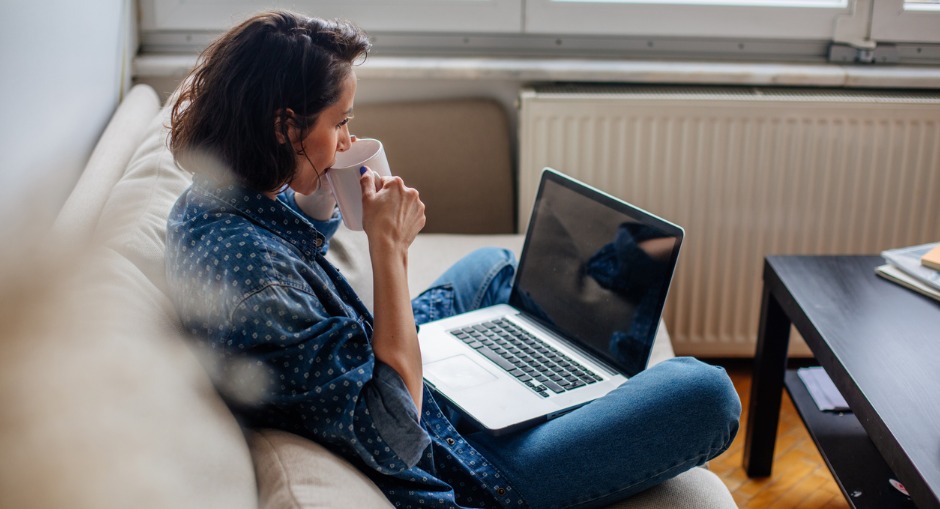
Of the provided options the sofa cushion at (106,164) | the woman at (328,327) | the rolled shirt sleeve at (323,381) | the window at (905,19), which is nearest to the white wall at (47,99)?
the sofa cushion at (106,164)

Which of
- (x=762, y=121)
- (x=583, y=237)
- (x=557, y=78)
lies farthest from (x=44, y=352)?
(x=762, y=121)

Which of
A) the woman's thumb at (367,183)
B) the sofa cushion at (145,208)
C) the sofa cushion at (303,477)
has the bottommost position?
the sofa cushion at (303,477)

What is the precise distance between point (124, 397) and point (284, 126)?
41 centimetres

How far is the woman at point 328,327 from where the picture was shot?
3.32 feet

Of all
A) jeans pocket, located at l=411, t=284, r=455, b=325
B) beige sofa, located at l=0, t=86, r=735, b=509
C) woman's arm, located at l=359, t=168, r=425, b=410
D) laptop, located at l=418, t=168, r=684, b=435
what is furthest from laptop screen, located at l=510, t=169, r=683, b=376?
woman's arm, located at l=359, t=168, r=425, b=410

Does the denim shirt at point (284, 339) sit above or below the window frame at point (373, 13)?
below

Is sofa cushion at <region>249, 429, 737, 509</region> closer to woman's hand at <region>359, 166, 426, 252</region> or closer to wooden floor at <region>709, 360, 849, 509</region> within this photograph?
woman's hand at <region>359, 166, 426, 252</region>

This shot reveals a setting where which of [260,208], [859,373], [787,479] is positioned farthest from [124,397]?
[787,479]

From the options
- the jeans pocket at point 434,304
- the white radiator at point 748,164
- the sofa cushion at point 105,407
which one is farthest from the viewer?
the white radiator at point 748,164

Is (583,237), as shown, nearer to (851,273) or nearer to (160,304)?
(851,273)

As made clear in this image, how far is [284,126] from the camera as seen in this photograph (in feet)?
3.59

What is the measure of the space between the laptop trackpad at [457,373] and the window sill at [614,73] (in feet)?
3.03

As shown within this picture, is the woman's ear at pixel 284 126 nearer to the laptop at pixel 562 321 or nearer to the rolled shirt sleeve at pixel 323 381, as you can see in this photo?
the rolled shirt sleeve at pixel 323 381

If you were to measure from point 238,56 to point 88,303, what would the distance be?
34 centimetres
